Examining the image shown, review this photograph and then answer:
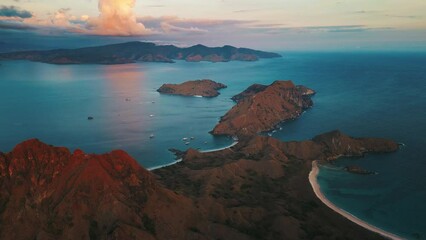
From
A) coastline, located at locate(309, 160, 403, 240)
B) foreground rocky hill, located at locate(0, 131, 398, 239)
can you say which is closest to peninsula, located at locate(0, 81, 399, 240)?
foreground rocky hill, located at locate(0, 131, 398, 239)

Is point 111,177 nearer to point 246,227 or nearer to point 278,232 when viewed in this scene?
point 246,227

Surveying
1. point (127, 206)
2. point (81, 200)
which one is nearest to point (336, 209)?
point (127, 206)


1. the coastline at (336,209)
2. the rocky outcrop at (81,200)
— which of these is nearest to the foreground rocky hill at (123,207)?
the rocky outcrop at (81,200)

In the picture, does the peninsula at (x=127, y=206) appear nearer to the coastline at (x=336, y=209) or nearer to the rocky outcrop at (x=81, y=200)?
the rocky outcrop at (x=81, y=200)

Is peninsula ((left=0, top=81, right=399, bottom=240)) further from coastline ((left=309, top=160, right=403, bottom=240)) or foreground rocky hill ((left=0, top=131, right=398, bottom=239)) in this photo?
coastline ((left=309, top=160, right=403, bottom=240))

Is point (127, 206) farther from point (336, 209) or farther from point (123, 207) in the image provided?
point (336, 209)
